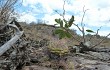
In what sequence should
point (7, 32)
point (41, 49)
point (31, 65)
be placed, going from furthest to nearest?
point (41, 49) < point (7, 32) < point (31, 65)

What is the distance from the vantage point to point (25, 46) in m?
3.95

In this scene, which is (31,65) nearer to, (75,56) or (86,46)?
(75,56)

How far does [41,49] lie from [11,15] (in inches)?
42.2

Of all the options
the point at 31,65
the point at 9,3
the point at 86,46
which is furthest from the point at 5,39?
the point at 86,46

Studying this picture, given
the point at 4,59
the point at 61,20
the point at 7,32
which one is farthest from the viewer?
the point at 61,20

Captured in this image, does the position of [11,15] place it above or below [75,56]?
above

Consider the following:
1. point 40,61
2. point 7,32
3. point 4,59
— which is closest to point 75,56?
point 40,61

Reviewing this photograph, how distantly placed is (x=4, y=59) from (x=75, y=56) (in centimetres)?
156

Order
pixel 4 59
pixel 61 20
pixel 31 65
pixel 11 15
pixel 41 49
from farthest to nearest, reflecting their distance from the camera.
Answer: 1. pixel 11 15
2. pixel 61 20
3. pixel 41 49
4. pixel 31 65
5. pixel 4 59

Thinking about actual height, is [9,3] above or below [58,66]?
above

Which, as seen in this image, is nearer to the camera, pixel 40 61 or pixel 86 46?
pixel 40 61

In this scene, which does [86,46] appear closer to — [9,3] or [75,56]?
[75,56]

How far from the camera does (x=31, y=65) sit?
3.82 m

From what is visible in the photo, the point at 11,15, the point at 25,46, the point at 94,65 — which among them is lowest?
the point at 94,65
